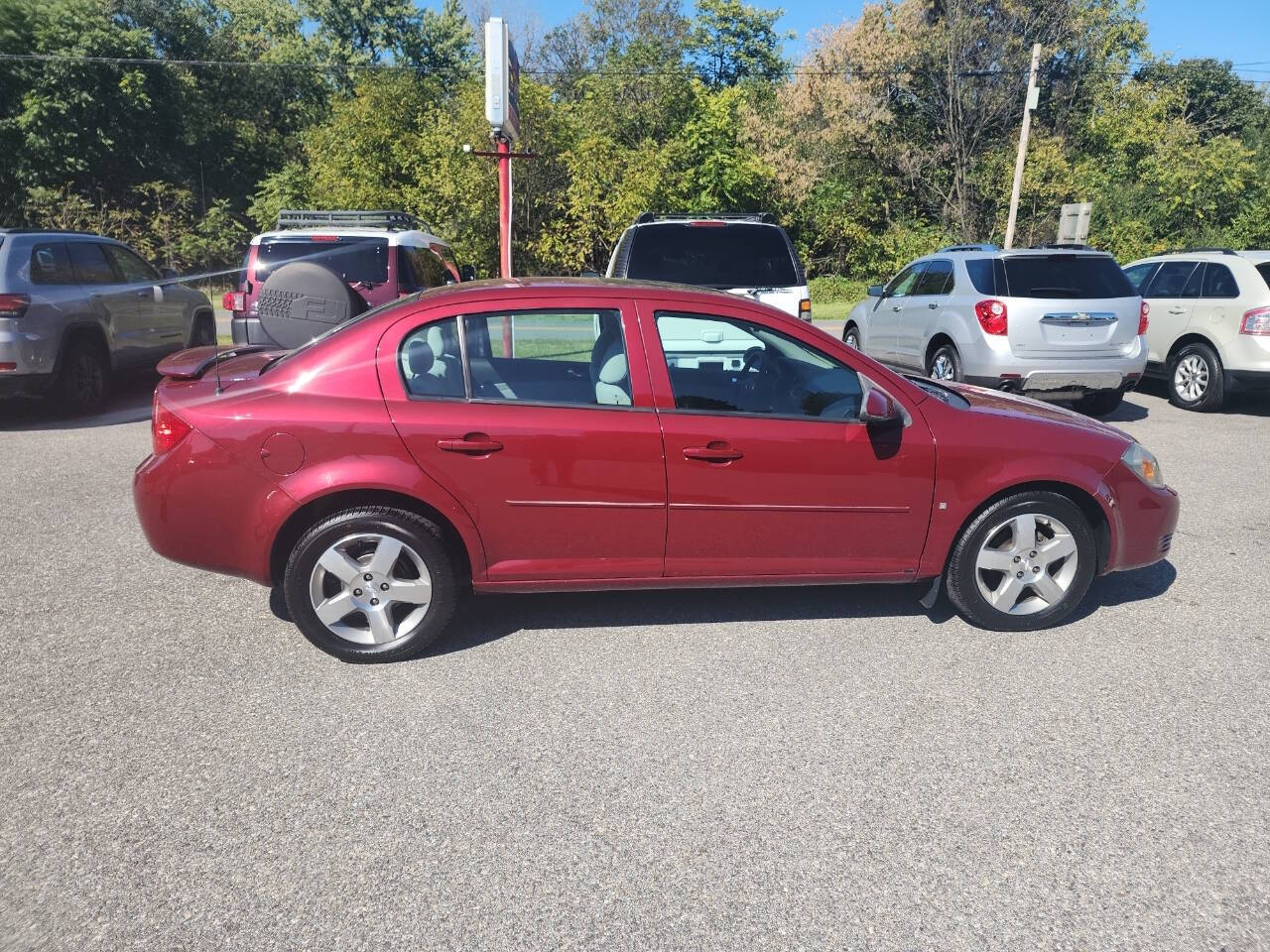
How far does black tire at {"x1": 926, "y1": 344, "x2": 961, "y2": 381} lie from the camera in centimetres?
945

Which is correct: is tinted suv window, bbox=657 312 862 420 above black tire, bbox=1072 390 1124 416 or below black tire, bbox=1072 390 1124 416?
above

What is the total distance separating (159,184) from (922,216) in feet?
84.4

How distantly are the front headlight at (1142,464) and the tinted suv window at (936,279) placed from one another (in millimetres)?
5683

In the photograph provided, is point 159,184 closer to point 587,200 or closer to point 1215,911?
point 587,200

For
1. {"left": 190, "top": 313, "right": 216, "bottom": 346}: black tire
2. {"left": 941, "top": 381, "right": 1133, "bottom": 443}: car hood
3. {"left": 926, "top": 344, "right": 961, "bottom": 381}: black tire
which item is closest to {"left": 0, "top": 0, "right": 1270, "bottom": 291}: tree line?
{"left": 190, "top": 313, "right": 216, "bottom": 346}: black tire

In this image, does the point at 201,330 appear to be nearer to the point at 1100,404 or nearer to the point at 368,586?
the point at 368,586

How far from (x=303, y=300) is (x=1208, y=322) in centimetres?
931

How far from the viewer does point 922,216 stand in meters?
33.2

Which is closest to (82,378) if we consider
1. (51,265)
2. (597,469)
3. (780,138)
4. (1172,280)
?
(51,265)

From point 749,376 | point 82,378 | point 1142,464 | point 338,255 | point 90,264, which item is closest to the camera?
point 749,376

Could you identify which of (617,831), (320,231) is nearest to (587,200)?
(320,231)

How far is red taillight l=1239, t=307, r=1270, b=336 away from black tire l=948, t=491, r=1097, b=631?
6.99m

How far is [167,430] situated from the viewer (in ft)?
12.9

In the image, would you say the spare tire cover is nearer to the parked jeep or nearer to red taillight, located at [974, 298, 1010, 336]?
the parked jeep
